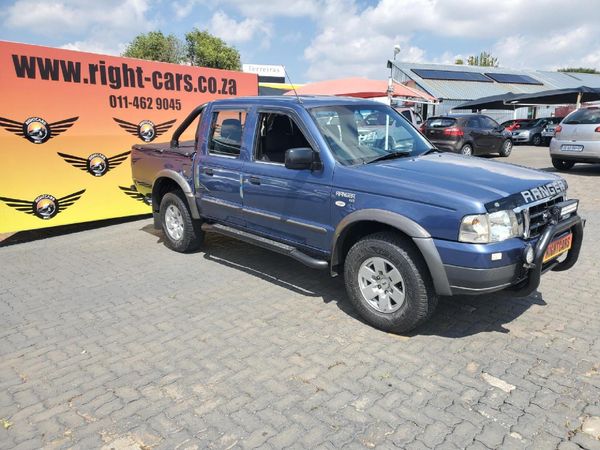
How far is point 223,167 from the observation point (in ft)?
16.4

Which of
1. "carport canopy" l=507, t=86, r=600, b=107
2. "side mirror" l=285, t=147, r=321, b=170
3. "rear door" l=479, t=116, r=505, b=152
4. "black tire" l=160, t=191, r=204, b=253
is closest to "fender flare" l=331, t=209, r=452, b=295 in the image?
"side mirror" l=285, t=147, r=321, b=170

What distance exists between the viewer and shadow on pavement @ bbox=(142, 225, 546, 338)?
3854 mm

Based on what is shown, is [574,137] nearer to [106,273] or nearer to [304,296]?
[304,296]

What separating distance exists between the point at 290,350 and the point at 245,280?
1600 mm

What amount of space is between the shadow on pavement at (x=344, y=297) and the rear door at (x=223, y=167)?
26.5 inches

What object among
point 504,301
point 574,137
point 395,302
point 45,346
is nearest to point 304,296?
point 395,302

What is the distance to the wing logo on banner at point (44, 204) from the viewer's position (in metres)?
6.69

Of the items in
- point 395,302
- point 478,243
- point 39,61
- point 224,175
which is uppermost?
point 39,61

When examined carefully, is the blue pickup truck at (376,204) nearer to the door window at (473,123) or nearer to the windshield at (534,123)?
the door window at (473,123)

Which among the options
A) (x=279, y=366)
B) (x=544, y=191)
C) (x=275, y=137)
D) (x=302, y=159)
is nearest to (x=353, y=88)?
(x=275, y=137)

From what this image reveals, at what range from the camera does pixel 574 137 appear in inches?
426

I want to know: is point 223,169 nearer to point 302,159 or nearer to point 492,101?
point 302,159

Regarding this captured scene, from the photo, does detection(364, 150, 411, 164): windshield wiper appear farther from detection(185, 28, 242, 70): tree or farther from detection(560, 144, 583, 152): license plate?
detection(185, 28, 242, 70): tree

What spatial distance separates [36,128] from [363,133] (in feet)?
16.4
